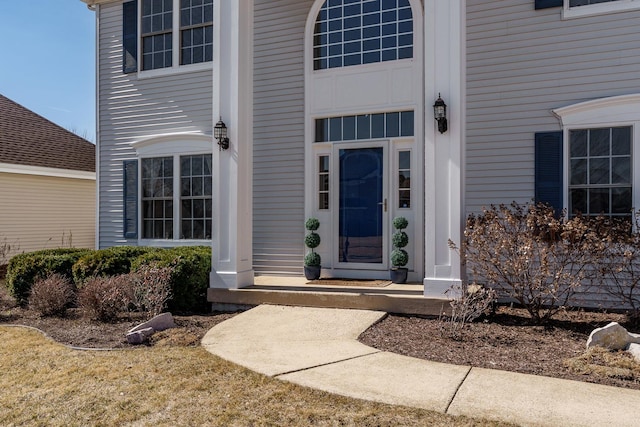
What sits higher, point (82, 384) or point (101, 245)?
point (101, 245)

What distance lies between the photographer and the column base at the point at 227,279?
23.6 ft

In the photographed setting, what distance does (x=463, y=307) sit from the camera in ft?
18.3

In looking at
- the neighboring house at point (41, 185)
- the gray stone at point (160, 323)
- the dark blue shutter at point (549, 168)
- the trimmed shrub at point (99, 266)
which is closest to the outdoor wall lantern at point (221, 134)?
the trimmed shrub at point (99, 266)

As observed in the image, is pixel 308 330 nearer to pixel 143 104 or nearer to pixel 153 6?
pixel 143 104

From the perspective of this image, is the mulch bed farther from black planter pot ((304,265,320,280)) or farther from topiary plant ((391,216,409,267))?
black planter pot ((304,265,320,280))

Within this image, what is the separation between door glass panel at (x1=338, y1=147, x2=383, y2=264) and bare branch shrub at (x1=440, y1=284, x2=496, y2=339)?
2.20 meters

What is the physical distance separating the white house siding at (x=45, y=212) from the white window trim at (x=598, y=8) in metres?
13.1

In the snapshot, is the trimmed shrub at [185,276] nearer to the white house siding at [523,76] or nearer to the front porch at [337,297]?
the front porch at [337,297]

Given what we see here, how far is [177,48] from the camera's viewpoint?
977 centimetres

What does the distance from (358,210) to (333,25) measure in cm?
320

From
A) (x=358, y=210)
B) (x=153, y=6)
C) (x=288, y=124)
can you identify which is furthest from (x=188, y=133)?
(x=358, y=210)

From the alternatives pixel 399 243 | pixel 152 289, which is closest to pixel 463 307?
pixel 399 243

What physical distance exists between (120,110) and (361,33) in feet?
17.5

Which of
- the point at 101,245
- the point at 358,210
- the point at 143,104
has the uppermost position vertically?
the point at 143,104
